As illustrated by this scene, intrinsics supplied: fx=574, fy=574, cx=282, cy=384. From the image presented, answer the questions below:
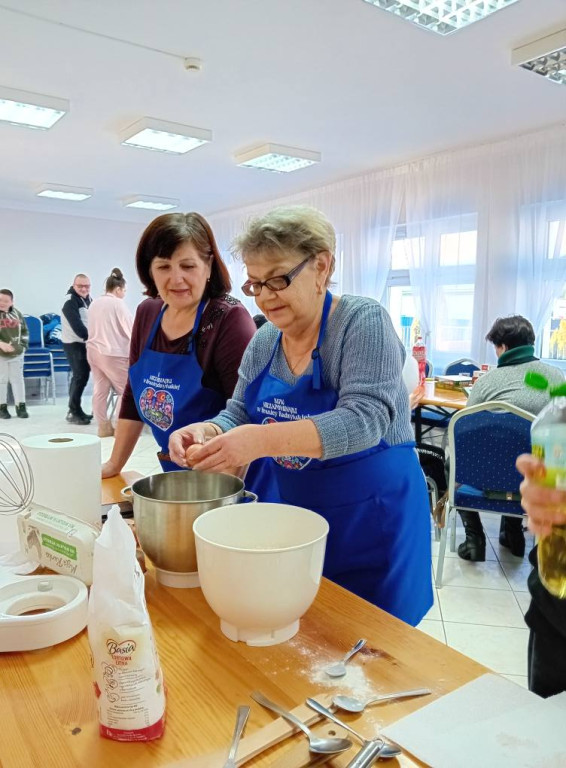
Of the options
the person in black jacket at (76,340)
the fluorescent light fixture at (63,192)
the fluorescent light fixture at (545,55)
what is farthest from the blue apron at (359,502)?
the fluorescent light fixture at (63,192)

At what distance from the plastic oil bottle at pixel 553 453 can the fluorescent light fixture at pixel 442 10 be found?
9.45 feet

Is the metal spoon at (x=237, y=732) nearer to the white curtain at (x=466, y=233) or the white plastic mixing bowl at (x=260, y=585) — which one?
the white plastic mixing bowl at (x=260, y=585)

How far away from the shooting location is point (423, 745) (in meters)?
0.61

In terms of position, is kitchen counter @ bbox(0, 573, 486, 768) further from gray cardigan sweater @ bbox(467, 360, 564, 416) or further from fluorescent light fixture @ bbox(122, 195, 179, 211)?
fluorescent light fixture @ bbox(122, 195, 179, 211)

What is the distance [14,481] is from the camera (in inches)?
43.8

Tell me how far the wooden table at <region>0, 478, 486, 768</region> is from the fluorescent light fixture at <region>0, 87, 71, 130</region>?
4168 mm

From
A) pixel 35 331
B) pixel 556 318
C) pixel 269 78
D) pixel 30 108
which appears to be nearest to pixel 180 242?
pixel 269 78

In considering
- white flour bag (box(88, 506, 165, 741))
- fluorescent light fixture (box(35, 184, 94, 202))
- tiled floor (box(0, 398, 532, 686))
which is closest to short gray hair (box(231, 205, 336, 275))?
white flour bag (box(88, 506, 165, 741))

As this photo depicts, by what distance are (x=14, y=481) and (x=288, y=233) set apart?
0.73 meters

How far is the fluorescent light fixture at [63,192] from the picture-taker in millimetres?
6998

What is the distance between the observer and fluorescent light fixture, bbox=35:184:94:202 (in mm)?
6998

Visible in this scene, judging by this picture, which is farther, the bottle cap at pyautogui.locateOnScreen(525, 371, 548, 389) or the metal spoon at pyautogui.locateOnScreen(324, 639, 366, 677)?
the metal spoon at pyautogui.locateOnScreen(324, 639, 366, 677)

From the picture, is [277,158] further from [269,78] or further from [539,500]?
[539,500]

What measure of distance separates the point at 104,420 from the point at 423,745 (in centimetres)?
555
